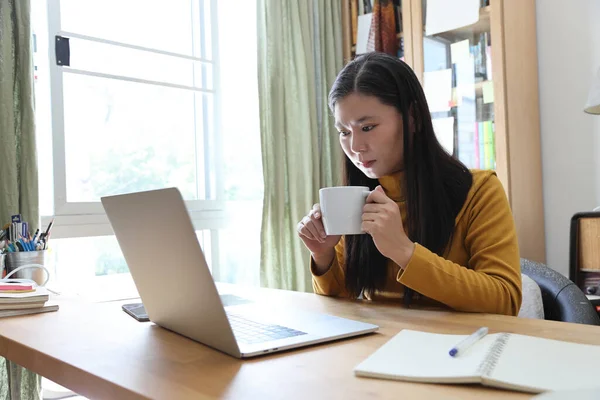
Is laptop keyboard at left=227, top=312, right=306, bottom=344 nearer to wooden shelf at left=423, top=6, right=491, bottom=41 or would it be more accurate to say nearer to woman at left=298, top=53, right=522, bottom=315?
woman at left=298, top=53, right=522, bottom=315

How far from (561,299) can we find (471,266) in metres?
0.40

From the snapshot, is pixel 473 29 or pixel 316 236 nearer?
pixel 316 236

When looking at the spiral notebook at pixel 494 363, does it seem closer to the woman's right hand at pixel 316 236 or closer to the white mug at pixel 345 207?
the white mug at pixel 345 207

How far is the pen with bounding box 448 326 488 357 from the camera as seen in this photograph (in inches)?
23.1

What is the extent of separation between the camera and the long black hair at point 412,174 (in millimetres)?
1115

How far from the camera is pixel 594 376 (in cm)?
50

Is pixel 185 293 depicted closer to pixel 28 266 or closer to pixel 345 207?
pixel 345 207

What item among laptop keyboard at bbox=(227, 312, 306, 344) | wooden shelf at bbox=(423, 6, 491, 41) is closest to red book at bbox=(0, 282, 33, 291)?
laptop keyboard at bbox=(227, 312, 306, 344)

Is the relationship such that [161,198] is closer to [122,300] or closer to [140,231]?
[140,231]

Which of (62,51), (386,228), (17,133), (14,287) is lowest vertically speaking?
(14,287)

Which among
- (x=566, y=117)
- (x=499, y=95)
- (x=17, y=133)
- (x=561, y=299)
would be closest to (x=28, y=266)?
(x=17, y=133)

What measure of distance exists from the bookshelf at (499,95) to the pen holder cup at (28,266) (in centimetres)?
169

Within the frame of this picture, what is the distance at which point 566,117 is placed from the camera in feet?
7.45

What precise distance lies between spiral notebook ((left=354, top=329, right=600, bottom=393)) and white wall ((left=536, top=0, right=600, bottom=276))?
6.02ft
